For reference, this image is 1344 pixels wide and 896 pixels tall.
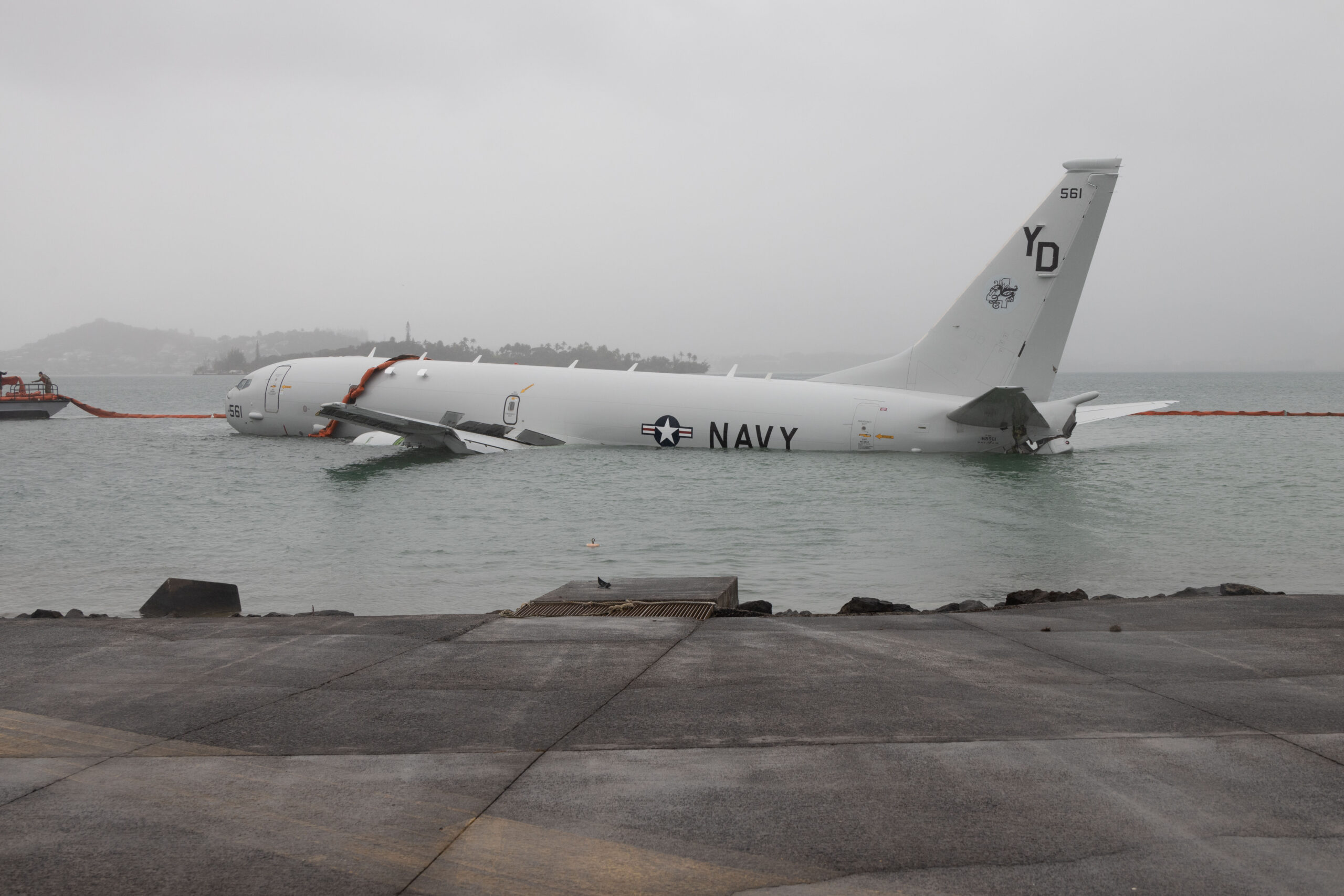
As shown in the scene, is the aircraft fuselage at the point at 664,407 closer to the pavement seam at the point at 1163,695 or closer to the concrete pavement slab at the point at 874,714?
the pavement seam at the point at 1163,695

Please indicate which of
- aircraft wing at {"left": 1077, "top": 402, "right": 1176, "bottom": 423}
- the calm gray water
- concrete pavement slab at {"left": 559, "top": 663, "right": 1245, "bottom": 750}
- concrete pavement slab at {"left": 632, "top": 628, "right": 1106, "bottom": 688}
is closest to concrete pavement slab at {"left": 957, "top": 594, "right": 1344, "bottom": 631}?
concrete pavement slab at {"left": 632, "top": 628, "right": 1106, "bottom": 688}

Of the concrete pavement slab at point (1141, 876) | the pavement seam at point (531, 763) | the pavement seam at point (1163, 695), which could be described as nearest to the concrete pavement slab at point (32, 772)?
the pavement seam at point (531, 763)

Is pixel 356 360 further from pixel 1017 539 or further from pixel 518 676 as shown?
pixel 518 676

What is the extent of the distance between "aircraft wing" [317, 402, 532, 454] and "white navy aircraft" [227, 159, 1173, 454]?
0.07m

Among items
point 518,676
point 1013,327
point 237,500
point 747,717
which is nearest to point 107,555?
point 237,500

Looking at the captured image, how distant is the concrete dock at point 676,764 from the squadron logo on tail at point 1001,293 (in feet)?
84.9

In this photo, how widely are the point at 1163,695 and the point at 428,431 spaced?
31605mm

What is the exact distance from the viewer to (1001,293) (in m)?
33.4

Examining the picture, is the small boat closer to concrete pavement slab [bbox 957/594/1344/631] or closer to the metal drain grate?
the metal drain grate

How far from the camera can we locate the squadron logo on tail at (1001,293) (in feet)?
109

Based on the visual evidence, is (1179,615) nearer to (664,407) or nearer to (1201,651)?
(1201,651)

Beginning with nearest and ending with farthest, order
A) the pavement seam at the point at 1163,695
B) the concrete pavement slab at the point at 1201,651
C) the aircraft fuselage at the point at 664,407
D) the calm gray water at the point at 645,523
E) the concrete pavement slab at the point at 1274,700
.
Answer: the pavement seam at the point at 1163,695 < the concrete pavement slab at the point at 1274,700 < the concrete pavement slab at the point at 1201,651 < the calm gray water at the point at 645,523 < the aircraft fuselage at the point at 664,407

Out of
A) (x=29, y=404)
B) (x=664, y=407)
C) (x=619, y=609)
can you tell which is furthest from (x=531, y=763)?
(x=29, y=404)

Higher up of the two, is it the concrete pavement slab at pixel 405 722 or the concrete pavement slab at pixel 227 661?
the concrete pavement slab at pixel 405 722
